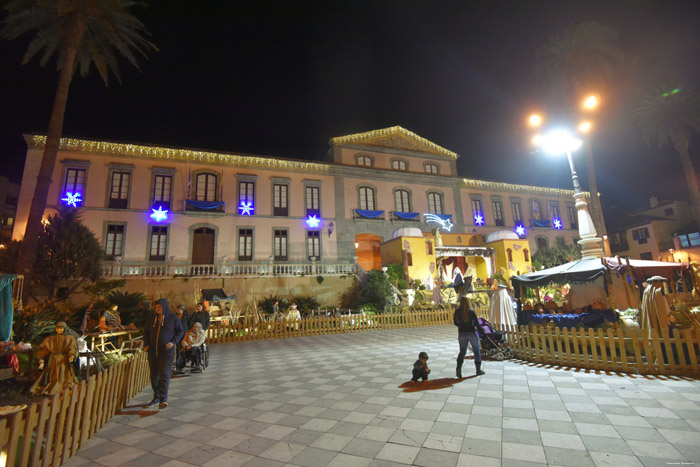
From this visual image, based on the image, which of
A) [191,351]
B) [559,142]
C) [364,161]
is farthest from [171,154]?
[559,142]

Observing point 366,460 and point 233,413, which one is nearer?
point 366,460

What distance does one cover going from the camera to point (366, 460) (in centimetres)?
Result: 334

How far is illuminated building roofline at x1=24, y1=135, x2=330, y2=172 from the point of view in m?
19.9

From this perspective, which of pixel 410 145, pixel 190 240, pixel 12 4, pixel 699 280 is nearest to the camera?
pixel 699 280

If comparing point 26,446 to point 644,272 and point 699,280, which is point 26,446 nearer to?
point 644,272

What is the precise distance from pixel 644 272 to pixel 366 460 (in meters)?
9.52

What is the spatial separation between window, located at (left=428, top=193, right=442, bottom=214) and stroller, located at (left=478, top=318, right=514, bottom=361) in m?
20.3

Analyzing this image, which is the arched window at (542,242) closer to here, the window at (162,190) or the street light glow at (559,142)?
the street light glow at (559,142)

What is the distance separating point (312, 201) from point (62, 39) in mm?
16311

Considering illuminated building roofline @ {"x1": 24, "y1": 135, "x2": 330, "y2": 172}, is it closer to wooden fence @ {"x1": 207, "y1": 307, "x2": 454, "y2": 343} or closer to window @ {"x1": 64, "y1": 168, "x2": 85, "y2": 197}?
window @ {"x1": 64, "y1": 168, "x2": 85, "y2": 197}

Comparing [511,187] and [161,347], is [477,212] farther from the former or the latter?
[161,347]

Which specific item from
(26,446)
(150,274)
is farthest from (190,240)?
(26,446)

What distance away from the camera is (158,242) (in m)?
20.9

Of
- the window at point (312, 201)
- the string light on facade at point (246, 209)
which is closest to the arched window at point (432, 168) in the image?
the window at point (312, 201)
